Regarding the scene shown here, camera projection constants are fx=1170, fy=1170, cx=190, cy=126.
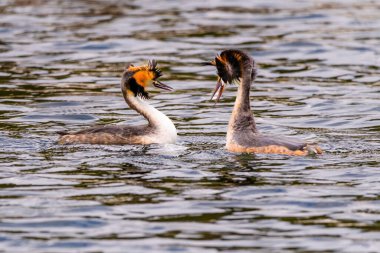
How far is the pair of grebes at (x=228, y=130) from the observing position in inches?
600

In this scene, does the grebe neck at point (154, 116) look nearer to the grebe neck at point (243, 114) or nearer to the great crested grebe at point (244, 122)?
the great crested grebe at point (244, 122)

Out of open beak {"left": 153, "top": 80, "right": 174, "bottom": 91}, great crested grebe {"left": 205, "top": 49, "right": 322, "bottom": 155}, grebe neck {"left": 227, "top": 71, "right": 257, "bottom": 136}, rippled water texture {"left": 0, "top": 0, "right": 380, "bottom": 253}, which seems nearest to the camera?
rippled water texture {"left": 0, "top": 0, "right": 380, "bottom": 253}

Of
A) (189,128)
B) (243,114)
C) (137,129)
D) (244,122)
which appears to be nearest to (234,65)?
(243,114)

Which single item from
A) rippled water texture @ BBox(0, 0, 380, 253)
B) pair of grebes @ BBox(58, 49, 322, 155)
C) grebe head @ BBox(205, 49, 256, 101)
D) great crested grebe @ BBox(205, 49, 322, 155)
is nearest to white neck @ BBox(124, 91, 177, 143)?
pair of grebes @ BBox(58, 49, 322, 155)

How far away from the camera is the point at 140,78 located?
17.2 m

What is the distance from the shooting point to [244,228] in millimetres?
11883

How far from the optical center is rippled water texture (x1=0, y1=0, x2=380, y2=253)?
11922mm

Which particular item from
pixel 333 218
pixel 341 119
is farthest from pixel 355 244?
pixel 341 119

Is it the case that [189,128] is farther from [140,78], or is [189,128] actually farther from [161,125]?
[161,125]

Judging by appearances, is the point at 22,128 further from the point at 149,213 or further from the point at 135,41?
the point at 135,41

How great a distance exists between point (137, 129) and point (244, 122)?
5.68 ft

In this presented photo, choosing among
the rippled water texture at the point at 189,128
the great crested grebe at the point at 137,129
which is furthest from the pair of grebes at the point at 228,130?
the rippled water texture at the point at 189,128

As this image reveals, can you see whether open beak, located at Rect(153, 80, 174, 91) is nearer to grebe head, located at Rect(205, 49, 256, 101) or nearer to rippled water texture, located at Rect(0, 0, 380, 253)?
rippled water texture, located at Rect(0, 0, 380, 253)

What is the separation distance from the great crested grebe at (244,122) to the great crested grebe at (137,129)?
102cm
